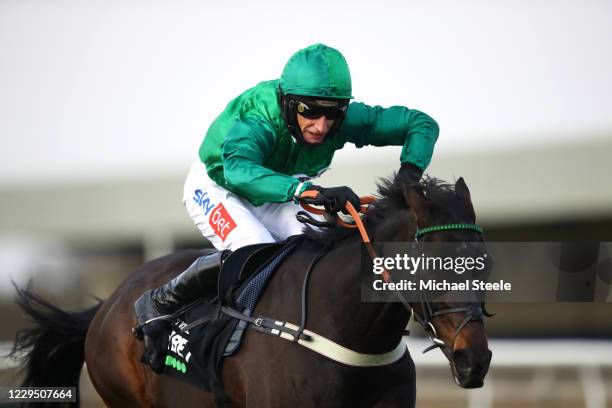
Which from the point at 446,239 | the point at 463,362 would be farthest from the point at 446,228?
the point at 463,362

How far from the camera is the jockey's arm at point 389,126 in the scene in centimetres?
399

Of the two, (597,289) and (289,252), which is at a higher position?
(289,252)

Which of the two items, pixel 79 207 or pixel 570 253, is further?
pixel 79 207

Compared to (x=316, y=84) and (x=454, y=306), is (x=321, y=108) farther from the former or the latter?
A: (x=454, y=306)

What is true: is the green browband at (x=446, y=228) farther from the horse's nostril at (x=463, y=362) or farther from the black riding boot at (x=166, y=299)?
the black riding boot at (x=166, y=299)

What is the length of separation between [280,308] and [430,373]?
555 cm

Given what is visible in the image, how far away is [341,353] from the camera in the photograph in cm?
331

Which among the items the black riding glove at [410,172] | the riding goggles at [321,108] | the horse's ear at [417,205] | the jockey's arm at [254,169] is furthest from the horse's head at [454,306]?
the riding goggles at [321,108]

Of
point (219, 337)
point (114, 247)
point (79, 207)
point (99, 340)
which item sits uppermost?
point (219, 337)

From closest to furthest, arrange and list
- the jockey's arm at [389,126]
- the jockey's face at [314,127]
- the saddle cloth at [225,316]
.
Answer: the saddle cloth at [225,316] → the jockey's face at [314,127] → the jockey's arm at [389,126]

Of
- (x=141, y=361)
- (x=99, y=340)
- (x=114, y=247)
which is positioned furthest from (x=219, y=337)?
(x=114, y=247)

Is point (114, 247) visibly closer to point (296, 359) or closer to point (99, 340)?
point (99, 340)

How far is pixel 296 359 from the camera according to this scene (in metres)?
3.35

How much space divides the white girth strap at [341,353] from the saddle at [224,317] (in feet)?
0.85
